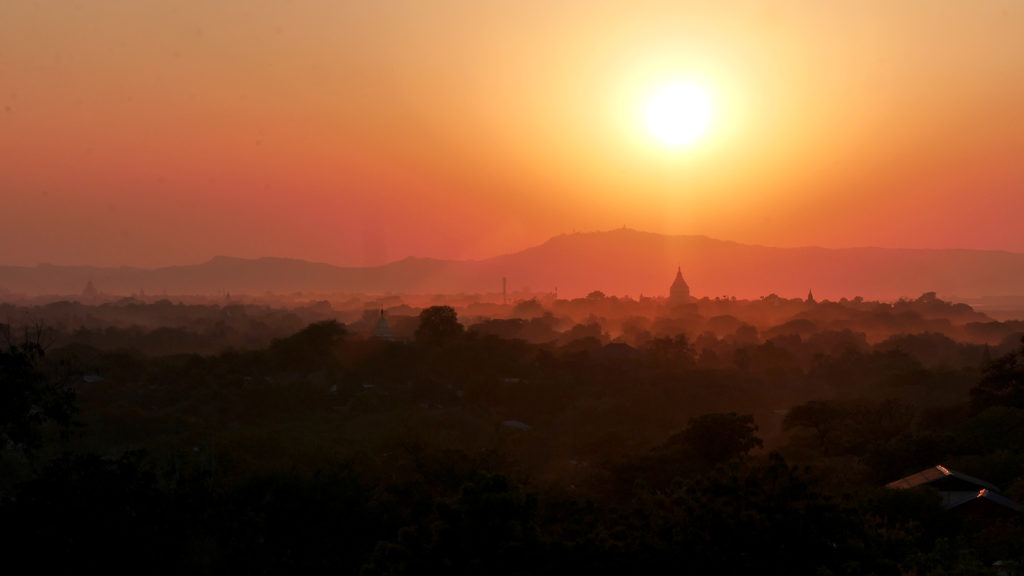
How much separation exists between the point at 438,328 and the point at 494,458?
1535 inches

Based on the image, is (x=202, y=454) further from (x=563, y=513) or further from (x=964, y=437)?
(x=964, y=437)

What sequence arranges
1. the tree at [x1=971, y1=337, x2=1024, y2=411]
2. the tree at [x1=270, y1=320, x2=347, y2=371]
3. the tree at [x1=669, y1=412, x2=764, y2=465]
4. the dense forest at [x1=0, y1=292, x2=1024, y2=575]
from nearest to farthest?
the dense forest at [x1=0, y1=292, x2=1024, y2=575] → the tree at [x1=669, y1=412, x2=764, y2=465] → the tree at [x1=971, y1=337, x2=1024, y2=411] → the tree at [x1=270, y1=320, x2=347, y2=371]

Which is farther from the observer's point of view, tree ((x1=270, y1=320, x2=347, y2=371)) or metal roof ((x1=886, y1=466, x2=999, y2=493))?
tree ((x1=270, y1=320, x2=347, y2=371))

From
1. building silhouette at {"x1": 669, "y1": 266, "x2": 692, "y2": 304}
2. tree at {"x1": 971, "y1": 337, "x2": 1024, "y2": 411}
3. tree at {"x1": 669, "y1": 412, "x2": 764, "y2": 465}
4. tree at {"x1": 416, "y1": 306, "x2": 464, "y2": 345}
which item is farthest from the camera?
building silhouette at {"x1": 669, "y1": 266, "x2": 692, "y2": 304}

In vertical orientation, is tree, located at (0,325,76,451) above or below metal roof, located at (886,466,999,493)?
above

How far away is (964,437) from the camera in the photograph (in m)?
32.0

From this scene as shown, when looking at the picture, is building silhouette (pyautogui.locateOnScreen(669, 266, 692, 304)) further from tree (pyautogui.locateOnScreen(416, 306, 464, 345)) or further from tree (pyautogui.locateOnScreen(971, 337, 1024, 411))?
tree (pyautogui.locateOnScreen(971, 337, 1024, 411))

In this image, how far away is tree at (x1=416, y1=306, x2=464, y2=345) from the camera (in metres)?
65.6

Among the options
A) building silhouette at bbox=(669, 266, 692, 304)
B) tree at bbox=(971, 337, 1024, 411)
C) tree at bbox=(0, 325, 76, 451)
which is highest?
building silhouette at bbox=(669, 266, 692, 304)

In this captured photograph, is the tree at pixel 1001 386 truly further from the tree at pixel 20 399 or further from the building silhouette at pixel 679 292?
the building silhouette at pixel 679 292

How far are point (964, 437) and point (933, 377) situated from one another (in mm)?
24425

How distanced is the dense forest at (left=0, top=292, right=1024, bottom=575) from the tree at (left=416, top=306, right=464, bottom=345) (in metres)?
0.23

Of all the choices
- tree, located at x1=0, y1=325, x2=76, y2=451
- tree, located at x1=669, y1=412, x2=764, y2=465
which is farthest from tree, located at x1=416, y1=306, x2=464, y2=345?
tree, located at x1=0, y1=325, x2=76, y2=451

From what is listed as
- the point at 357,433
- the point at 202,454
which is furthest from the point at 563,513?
the point at 357,433
